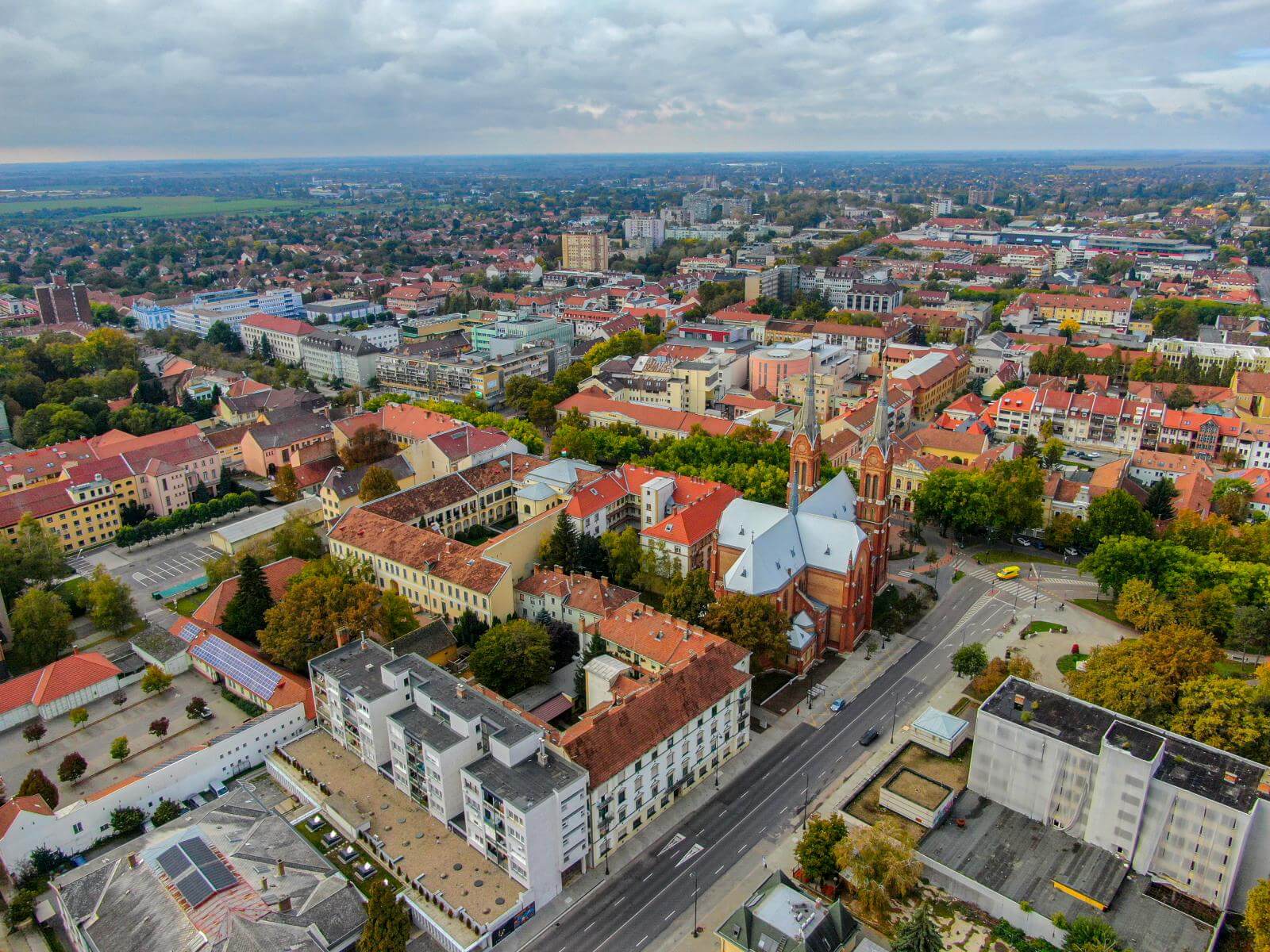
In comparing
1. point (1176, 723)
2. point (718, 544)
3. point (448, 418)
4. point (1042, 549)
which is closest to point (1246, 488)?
point (1042, 549)

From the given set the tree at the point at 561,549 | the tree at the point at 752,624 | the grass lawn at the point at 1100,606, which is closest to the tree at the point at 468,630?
the tree at the point at 561,549

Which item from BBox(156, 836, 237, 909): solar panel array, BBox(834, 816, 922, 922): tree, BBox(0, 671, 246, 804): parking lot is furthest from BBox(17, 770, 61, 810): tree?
BBox(834, 816, 922, 922): tree

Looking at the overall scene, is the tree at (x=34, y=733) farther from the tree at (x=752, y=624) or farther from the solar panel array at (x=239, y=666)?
the tree at (x=752, y=624)

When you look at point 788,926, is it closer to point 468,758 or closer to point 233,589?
point 468,758

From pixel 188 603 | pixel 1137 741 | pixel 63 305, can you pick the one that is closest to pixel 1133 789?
pixel 1137 741

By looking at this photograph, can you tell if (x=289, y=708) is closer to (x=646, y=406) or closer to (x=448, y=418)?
(x=448, y=418)
